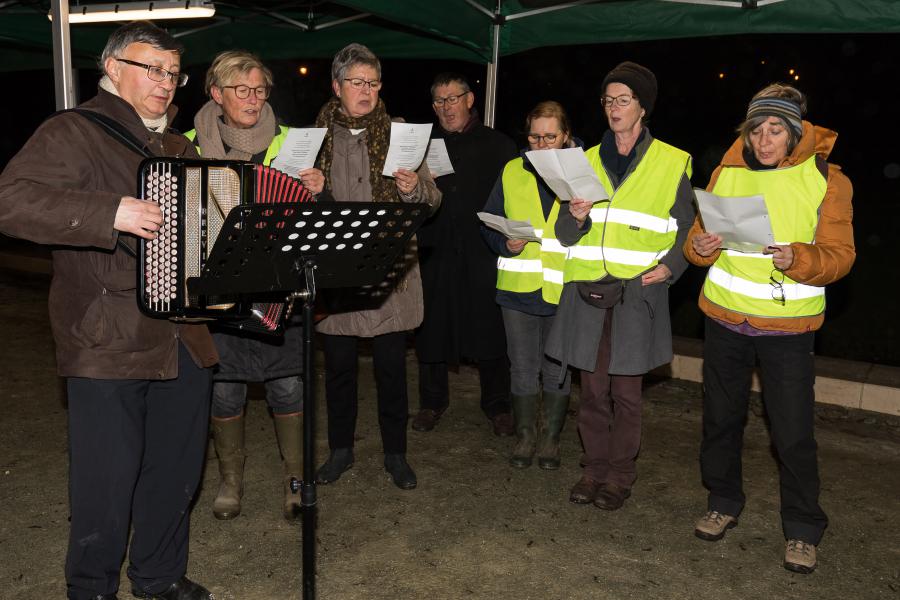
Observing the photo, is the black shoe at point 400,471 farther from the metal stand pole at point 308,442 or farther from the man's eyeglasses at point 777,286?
the man's eyeglasses at point 777,286

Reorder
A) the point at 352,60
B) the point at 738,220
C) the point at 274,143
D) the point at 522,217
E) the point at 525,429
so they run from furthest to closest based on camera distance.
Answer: the point at 525,429
the point at 522,217
the point at 352,60
the point at 274,143
the point at 738,220

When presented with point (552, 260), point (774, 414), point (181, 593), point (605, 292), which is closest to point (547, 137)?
point (552, 260)

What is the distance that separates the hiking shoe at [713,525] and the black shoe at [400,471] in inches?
59.1

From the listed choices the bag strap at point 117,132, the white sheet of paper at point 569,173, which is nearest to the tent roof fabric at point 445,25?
the white sheet of paper at point 569,173

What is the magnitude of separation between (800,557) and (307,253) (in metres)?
2.68

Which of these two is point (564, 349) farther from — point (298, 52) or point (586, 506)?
point (298, 52)

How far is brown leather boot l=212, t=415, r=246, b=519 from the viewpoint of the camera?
4.38 m

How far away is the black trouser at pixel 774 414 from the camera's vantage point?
3.91 meters

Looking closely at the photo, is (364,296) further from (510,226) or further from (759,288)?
(759,288)

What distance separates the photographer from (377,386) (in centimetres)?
480

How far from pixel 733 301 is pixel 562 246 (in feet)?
3.49

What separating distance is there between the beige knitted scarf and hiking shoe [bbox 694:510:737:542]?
274cm

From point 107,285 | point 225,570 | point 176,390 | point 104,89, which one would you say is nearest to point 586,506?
point 225,570

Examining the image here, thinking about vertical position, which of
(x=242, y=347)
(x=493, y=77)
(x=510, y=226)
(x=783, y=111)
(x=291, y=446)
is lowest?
(x=291, y=446)
